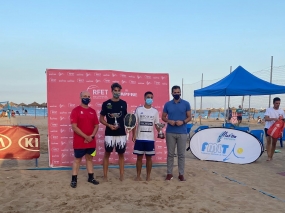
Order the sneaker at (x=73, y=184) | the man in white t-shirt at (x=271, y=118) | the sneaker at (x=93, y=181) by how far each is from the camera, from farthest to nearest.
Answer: the man in white t-shirt at (x=271, y=118) < the sneaker at (x=93, y=181) < the sneaker at (x=73, y=184)

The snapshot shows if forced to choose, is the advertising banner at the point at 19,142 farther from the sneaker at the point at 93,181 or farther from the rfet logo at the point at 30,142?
the sneaker at the point at 93,181

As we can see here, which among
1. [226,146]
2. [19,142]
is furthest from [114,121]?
[226,146]

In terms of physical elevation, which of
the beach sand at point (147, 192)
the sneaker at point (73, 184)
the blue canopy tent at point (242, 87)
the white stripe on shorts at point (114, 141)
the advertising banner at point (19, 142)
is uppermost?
the blue canopy tent at point (242, 87)

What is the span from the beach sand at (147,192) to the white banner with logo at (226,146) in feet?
2.55

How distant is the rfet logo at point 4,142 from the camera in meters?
6.06

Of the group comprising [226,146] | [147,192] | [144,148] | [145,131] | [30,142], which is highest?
[145,131]

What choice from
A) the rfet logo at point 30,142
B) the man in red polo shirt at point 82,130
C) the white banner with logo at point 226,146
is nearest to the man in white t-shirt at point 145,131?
the man in red polo shirt at point 82,130

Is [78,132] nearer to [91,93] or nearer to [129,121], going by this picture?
[129,121]

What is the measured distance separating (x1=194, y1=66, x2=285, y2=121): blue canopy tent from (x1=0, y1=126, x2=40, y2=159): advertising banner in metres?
7.16

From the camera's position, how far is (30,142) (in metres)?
6.12

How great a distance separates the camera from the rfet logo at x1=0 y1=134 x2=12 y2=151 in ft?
19.9

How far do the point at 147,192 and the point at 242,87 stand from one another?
7448 millimetres

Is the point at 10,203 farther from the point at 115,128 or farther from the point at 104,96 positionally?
the point at 104,96

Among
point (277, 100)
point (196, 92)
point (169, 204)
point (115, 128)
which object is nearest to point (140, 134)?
point (115, 128)
